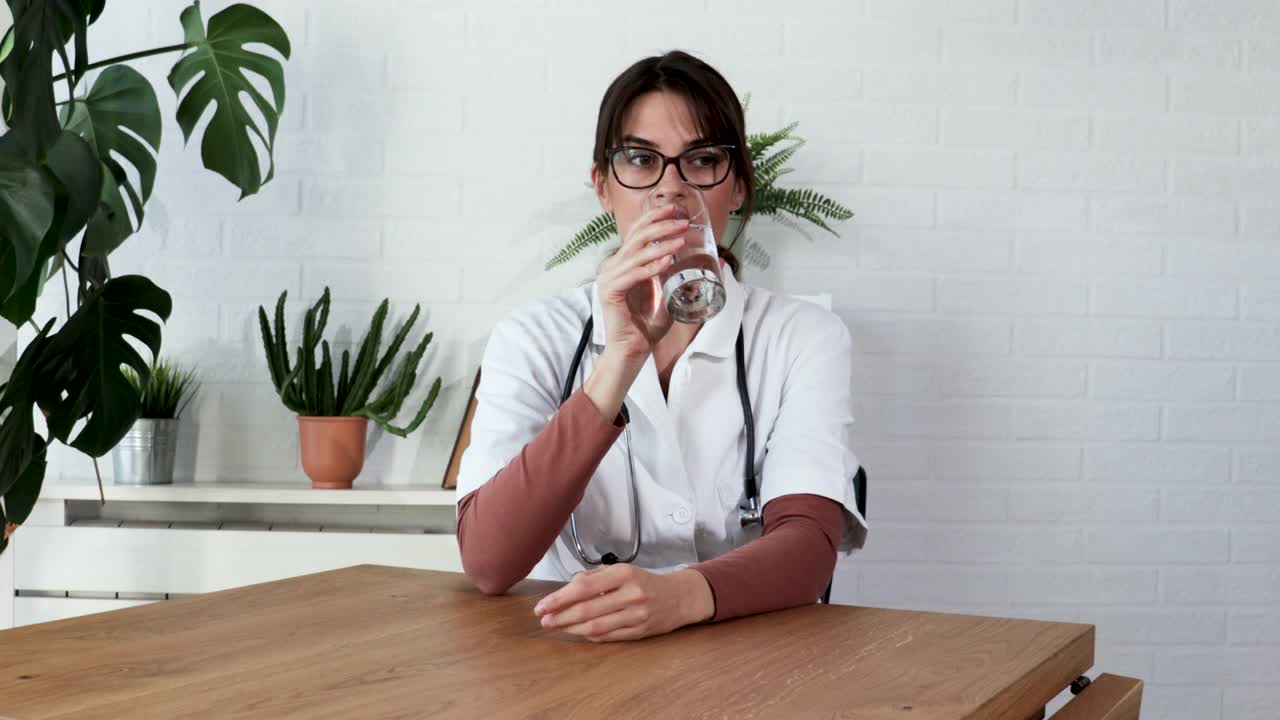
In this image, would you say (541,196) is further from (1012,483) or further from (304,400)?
(1012,483)

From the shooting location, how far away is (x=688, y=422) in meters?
1.62

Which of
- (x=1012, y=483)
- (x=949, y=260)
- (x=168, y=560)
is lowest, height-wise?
(x=168, y=560)

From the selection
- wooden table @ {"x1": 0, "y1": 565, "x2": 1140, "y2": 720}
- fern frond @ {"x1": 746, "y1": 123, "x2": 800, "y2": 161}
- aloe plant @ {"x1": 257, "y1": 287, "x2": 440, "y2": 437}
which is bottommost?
wooden table @ {"x1": 0, "y1": 565, "x2": 1140, "y2": 720}

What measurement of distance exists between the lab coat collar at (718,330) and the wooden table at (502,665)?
50cm

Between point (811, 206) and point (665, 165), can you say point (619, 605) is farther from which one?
point (811, 206)

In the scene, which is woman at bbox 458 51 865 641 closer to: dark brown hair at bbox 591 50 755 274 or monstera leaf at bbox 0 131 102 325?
dark brown hair at bbox 591 50 755 274

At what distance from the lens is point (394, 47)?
112 inches

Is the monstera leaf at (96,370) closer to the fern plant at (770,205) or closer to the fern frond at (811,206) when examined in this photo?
the fern plant at (770,205)

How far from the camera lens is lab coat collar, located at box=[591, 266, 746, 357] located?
163 centimetres

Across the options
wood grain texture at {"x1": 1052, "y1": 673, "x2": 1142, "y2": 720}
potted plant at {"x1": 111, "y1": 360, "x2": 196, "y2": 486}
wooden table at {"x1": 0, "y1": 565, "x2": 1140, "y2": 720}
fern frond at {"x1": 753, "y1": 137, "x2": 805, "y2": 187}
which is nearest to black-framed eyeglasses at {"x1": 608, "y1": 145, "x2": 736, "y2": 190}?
wooden table at {"x1": 0, "y1": 565, "x2": 1140, "y2": 720}

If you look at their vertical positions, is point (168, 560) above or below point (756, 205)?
below

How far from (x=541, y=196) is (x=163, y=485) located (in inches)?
44.1

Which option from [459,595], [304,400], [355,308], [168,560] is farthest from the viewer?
[355,308]

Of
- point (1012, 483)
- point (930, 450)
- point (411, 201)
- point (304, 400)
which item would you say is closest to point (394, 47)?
point (411, 201)
